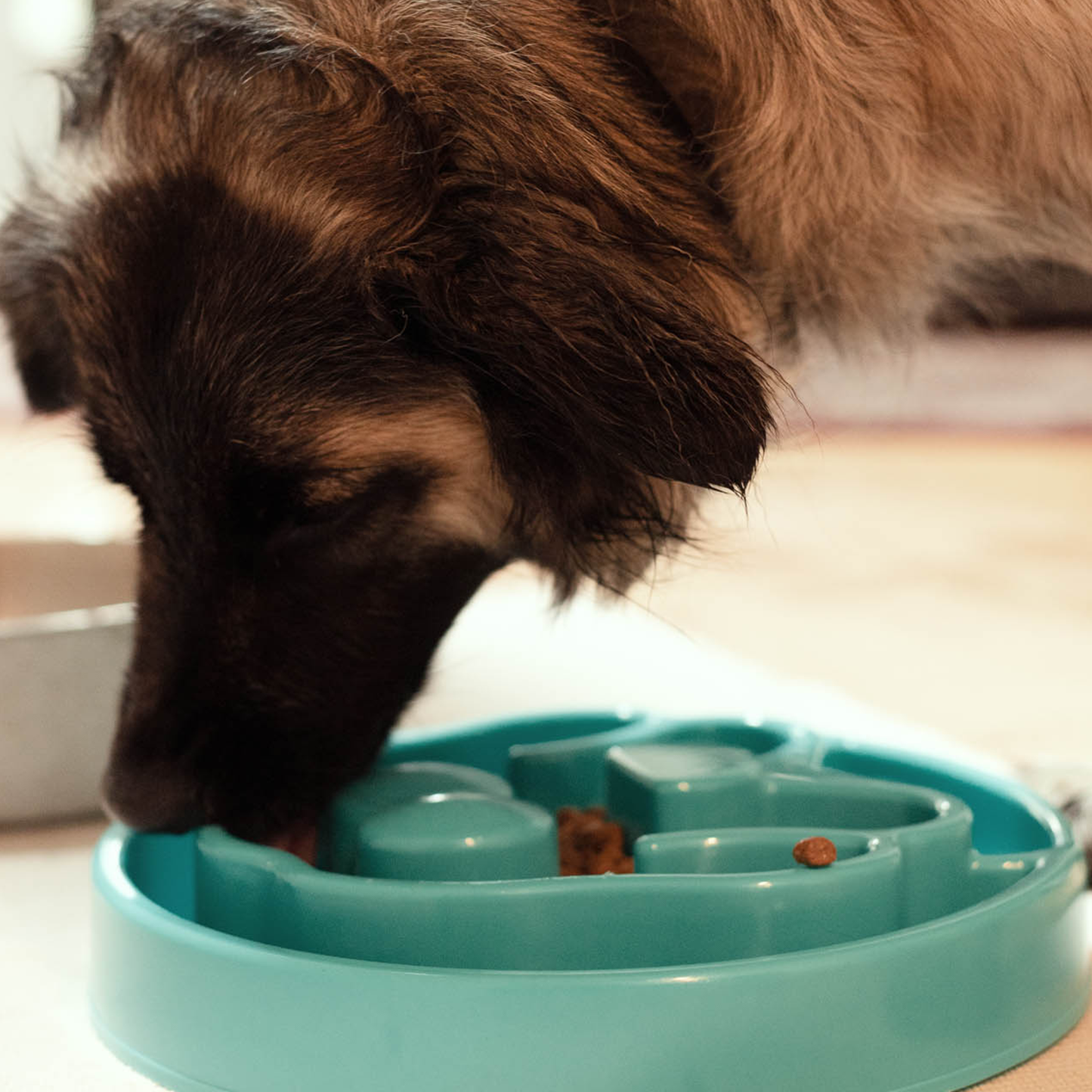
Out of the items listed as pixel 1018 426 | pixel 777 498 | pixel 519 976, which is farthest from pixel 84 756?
pixel 1018 426

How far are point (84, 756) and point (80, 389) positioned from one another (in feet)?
1.33

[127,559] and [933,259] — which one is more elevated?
[933,259]

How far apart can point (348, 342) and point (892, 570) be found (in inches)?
97.8

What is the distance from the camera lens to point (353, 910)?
989 mm

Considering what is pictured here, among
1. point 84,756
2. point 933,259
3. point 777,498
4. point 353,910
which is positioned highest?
point 933,259

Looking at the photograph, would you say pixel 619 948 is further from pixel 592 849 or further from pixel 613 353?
pixel 613 353

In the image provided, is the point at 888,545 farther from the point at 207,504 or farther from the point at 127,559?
the point at 207,504

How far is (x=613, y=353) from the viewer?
105 cm

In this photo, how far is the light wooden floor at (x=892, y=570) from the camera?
1.97m

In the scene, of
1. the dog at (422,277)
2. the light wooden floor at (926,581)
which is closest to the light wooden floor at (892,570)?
the light wooden floor at (926,581)

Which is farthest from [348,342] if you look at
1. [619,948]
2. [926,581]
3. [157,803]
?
[926,581]

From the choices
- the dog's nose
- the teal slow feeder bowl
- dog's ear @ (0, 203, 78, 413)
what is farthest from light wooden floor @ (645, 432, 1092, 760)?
dog's ear @ (0, 203, 78, 413)

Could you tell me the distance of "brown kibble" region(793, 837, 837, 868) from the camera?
1.02m

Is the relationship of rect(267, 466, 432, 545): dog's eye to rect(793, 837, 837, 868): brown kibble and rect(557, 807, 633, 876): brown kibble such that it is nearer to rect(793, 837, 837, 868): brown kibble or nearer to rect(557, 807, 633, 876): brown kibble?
rect(557, 807, 633, 876): brown kibble
